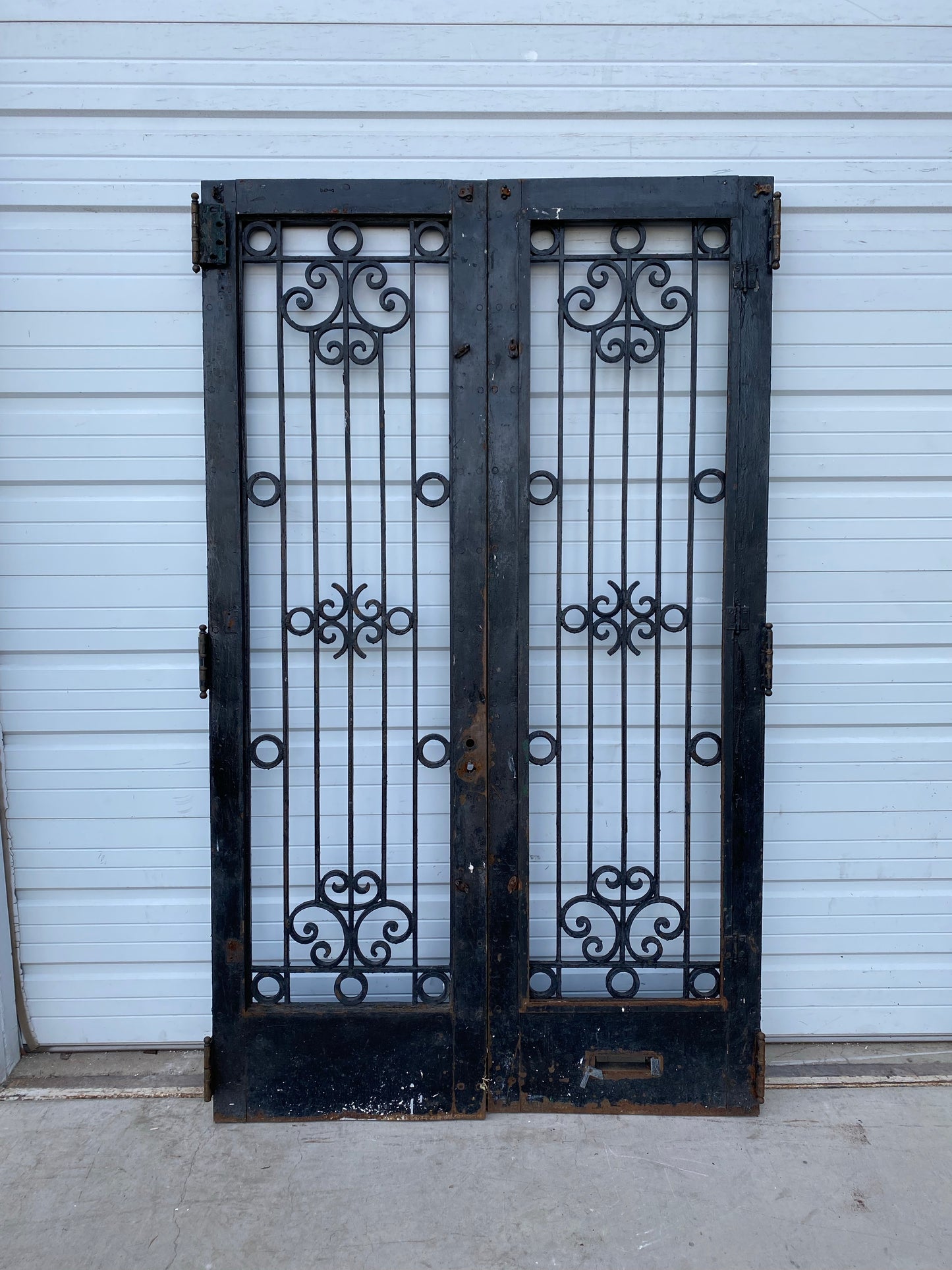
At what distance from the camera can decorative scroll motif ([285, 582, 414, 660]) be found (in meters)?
2.46

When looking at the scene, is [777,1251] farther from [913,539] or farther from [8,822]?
[8,822]

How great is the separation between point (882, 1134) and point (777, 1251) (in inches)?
21.9

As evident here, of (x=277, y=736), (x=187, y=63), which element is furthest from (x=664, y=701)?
(x=187, y=63)

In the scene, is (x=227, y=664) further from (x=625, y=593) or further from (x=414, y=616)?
(x=625, y=593)

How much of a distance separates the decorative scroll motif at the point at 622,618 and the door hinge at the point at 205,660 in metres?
1.00

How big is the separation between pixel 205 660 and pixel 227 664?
6 cm

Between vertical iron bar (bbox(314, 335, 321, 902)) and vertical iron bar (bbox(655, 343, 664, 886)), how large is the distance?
971mm

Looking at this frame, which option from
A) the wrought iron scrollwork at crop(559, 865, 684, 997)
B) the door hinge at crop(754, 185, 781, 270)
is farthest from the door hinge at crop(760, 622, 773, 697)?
the door hinge at crop(754, 185, 781, 270)

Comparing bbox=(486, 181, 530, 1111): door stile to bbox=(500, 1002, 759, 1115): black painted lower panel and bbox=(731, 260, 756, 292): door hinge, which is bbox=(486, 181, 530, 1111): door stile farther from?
bbox=(731, 260, 756, 292): door hinge

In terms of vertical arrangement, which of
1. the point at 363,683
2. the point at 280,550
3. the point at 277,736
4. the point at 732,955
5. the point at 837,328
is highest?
the point at 837,328

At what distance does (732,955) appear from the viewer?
2.47 meters

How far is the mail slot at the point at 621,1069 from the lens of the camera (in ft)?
8.06

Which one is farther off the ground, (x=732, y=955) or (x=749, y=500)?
(x=749, y=500)

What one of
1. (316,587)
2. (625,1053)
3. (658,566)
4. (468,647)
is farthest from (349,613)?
(625,1053)
